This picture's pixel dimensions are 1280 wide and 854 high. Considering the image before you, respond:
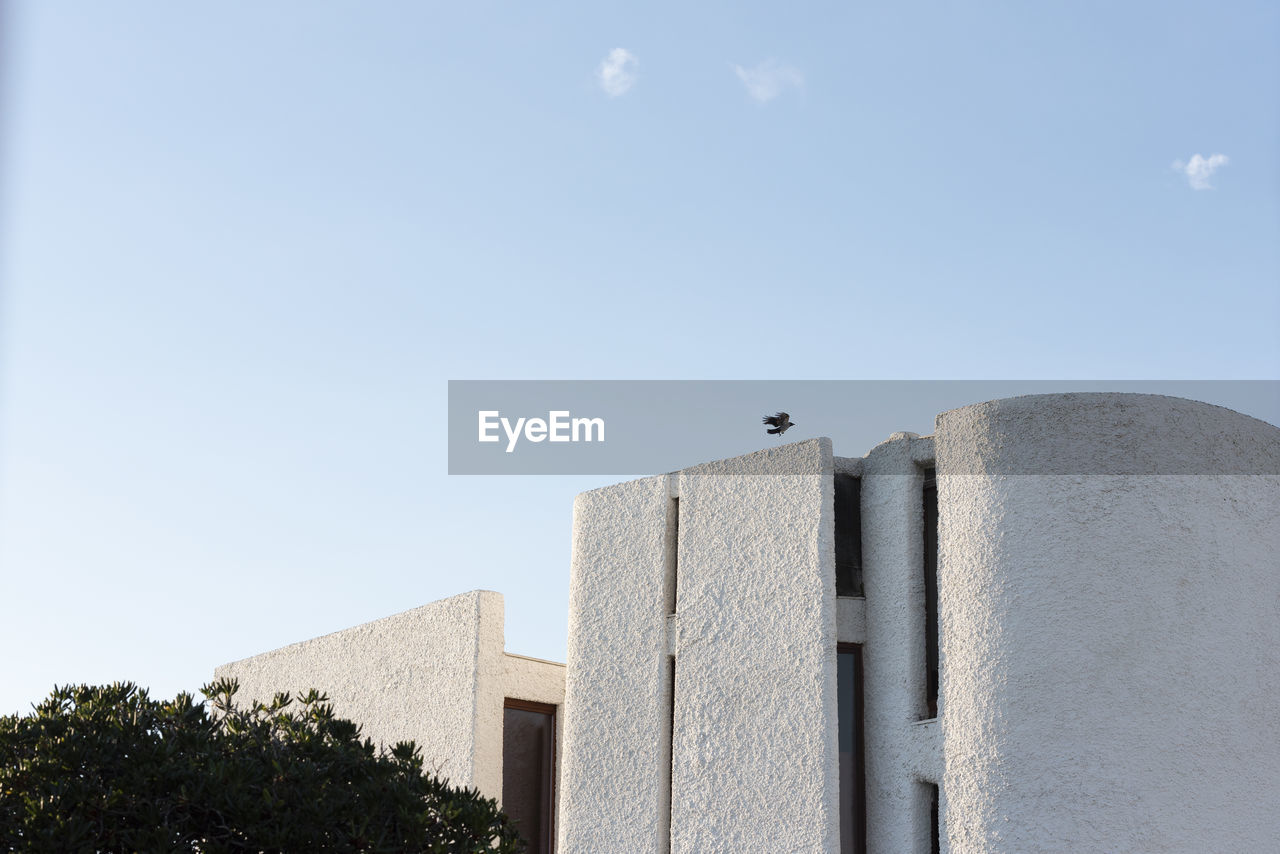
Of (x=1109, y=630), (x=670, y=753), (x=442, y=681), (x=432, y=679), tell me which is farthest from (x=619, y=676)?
(x=1109, y=630)

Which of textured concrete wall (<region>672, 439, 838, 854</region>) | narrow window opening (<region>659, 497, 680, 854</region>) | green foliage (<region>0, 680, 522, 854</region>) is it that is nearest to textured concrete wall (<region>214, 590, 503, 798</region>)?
narrow window opening (<region>659, 497, 680, 854</region>)

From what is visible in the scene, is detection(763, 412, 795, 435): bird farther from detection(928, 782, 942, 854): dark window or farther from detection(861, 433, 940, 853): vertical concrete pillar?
detection(928, 782, 942, 854): dark window

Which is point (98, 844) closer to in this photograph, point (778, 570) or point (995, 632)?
point (778, 570)

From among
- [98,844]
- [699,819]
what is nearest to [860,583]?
[699,819]

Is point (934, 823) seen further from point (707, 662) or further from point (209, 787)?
point (209, 787)

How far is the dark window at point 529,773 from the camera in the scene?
19.8 m

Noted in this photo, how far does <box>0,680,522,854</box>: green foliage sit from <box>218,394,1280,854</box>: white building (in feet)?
9.53

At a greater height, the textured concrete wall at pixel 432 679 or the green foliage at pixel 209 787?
the textured concrete wall at pixel 432 679

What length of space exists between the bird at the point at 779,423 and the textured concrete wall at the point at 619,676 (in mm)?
1494

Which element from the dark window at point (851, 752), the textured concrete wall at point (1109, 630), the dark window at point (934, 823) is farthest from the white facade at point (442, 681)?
the textured concrete wall at point (1109, 630)

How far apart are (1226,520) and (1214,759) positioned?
239cm

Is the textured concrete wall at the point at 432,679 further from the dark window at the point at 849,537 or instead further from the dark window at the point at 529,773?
the dark window at the point at 849,537

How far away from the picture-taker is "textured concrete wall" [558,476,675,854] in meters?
16.6

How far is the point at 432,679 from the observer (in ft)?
65.3
